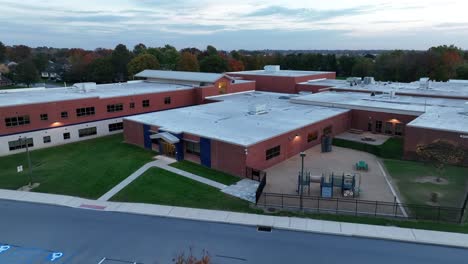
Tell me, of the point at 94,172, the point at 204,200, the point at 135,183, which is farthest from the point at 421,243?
the point at 94,172

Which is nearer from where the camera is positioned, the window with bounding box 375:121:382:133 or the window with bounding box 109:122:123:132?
the window with bounding box 375:121:382:133

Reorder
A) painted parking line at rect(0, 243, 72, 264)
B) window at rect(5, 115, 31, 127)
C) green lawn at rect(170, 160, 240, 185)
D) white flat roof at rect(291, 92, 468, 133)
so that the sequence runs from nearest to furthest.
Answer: painted parking line at rect(0, 243, 72, 264), green lawn at rect(170, 160, 240, 185), white flat roof at rect(291, 92, 468, 133), window at rect(5, 115, 31, 127)

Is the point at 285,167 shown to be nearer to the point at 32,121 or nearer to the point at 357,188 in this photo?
the point at 357,188

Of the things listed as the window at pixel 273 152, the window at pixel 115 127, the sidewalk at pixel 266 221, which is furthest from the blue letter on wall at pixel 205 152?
the window at pixel 115 127

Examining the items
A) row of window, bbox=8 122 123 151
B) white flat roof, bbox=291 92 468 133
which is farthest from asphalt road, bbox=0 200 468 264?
white flat roof, bbox=291 92 468 133

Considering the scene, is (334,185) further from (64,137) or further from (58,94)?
(58,94)

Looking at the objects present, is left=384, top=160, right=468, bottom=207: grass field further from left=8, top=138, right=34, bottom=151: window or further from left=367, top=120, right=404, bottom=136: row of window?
left=8, top=138, right=34, bottom=151: window

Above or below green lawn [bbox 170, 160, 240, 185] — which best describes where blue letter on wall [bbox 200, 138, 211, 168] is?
above
